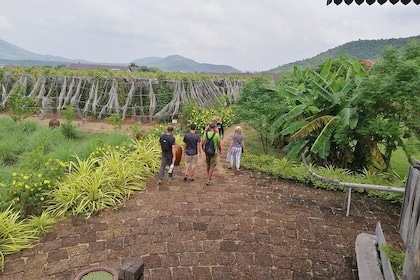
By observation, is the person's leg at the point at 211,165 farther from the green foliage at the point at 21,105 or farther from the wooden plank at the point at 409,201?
the green foliage at the point at 21,105

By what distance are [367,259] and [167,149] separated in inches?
166

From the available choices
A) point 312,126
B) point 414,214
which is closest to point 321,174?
point 312,126

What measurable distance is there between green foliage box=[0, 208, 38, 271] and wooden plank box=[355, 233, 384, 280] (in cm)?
443

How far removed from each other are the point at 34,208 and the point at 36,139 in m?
4.18

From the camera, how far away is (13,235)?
470 cm

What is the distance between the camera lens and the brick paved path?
170 inches

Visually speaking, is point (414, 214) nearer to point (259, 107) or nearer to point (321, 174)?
point (321, 174)

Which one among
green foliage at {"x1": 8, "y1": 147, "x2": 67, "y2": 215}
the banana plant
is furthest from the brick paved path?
the banana plant

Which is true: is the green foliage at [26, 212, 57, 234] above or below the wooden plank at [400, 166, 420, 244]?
below

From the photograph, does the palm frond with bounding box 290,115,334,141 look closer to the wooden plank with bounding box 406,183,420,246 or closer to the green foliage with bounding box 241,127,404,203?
the green foliage with bounding box 241,127,404,203

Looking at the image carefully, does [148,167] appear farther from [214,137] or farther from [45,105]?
[45,105]

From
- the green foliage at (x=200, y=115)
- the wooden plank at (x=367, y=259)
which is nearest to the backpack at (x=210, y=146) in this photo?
the wooden plank at (x=367, y=259)

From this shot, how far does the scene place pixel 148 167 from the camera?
298 inches

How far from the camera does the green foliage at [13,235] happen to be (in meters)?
4.49
